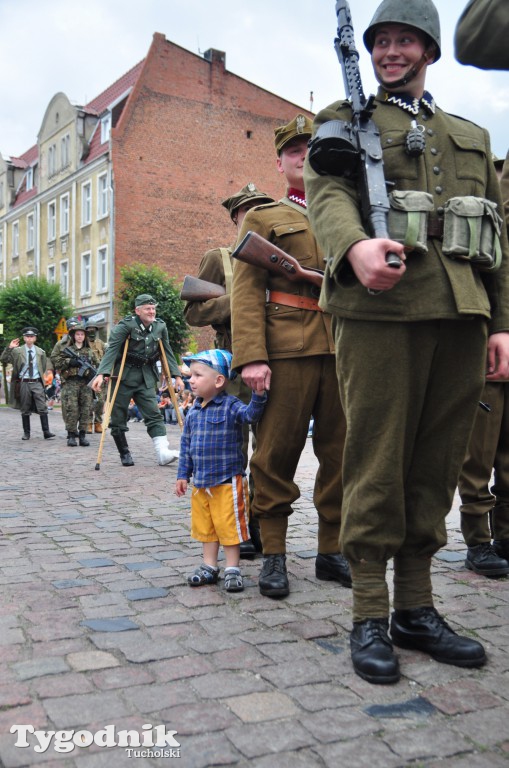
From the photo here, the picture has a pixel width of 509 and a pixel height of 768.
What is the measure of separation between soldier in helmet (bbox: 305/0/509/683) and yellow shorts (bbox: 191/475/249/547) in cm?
118

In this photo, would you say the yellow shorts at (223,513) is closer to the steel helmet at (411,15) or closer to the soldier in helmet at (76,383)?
the steel helmet at (411,15)

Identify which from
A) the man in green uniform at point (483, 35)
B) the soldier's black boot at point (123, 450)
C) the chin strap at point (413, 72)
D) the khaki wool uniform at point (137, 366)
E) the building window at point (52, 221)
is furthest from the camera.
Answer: the building window at point (52, 221)

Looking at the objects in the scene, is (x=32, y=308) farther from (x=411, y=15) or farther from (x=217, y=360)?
(x=411, y=15)

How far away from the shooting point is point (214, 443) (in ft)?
14.4

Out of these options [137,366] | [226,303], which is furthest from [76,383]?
[226,303]

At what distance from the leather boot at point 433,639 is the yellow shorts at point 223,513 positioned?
1.17 meters

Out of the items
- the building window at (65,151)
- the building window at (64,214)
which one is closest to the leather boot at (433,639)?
the building window at (64,214)

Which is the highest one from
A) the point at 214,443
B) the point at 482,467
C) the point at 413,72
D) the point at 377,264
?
the point at 413,72

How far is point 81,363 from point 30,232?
37.8m

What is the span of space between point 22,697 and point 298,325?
2.18 m

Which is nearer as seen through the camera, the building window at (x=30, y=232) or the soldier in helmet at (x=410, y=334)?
the soldier in helmet at (x=410, y=334)

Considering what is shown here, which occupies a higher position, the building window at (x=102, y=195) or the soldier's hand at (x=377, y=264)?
the building window at (x=102, y=195)

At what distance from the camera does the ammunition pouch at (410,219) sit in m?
2.92

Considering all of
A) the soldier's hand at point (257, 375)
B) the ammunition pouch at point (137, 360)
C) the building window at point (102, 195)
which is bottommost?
the soldier's hand at point (257, 375)
